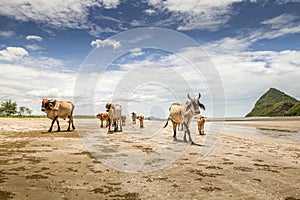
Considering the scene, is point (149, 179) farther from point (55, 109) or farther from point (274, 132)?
point (274, 132)

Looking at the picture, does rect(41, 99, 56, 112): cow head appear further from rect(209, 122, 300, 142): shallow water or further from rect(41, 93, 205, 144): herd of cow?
rect(209, 122, 300, 142): shallow water

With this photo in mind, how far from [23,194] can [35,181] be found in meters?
1.08

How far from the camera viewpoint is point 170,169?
9.35m

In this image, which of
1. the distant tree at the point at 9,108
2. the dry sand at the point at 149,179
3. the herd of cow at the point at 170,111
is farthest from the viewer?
the distant tree at the point at 9,108

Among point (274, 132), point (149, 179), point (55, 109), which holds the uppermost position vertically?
point (55, 109)

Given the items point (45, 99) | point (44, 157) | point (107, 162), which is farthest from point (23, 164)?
point (45, 99)

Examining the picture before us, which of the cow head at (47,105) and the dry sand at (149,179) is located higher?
the cow head at (47,105)

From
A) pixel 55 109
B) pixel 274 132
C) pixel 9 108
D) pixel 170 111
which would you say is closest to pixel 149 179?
pixel 170 111

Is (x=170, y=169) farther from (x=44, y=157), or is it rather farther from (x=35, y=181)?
(x=44, y=157)

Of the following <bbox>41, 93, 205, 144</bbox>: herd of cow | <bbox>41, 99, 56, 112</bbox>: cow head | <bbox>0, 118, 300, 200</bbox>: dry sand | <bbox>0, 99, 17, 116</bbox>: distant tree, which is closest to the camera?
<bbox>0, 118, 300, 200</bbox>: dry sand

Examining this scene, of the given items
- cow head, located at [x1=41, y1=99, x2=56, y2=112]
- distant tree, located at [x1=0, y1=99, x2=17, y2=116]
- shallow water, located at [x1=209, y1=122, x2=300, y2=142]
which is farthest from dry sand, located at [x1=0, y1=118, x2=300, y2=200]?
distant tree, located at [x1=0, y1=99, x2=17, y2=116]

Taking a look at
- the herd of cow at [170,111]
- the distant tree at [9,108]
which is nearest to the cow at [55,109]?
the herd of cow at [170,111]

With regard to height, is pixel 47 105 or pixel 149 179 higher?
pixel 47 105

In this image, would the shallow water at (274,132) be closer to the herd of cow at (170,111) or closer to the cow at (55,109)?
the herd of cow at (170,111)
